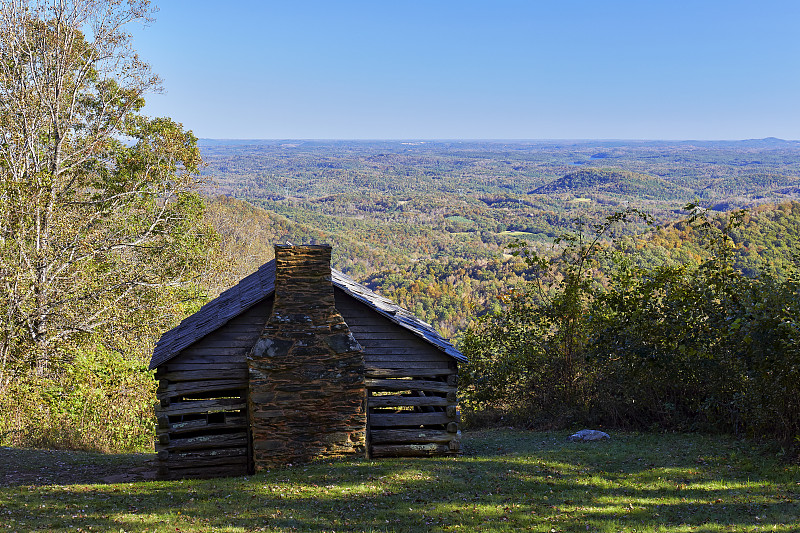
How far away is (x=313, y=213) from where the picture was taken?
500 ft

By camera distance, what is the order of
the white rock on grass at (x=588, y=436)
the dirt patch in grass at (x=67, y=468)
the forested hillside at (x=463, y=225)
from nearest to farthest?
the dirt patch in grass at (x=67, y=468) → the white rock on grass at (x=588, y=436) → the forested hillside at (x=463, y=225)

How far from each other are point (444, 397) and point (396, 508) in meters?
4.73

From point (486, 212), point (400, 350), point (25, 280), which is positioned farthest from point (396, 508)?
→ point (486, 212)

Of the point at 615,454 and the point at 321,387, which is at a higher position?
the point at 321,387

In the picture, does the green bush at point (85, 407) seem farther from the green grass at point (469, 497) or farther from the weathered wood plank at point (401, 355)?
the weathered wood plank at point (401, 355)

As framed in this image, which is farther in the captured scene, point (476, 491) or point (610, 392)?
point (610, 392)

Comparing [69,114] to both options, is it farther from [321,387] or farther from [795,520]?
[795,520]

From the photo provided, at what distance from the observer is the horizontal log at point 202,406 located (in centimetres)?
1226

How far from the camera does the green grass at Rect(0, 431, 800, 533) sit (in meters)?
7.86

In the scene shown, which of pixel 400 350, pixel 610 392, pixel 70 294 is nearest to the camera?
pixel 400 350

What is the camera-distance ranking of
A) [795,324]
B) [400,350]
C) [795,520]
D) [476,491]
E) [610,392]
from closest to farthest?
[795,520], [476,491], [795,324], [400,350], [610,392]

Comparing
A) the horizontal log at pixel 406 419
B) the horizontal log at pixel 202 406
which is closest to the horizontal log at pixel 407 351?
the horizontal log at pixel 406 419

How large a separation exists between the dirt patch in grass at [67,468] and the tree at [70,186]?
652cm

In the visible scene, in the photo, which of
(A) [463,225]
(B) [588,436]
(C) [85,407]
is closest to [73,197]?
(C) [85,407]
